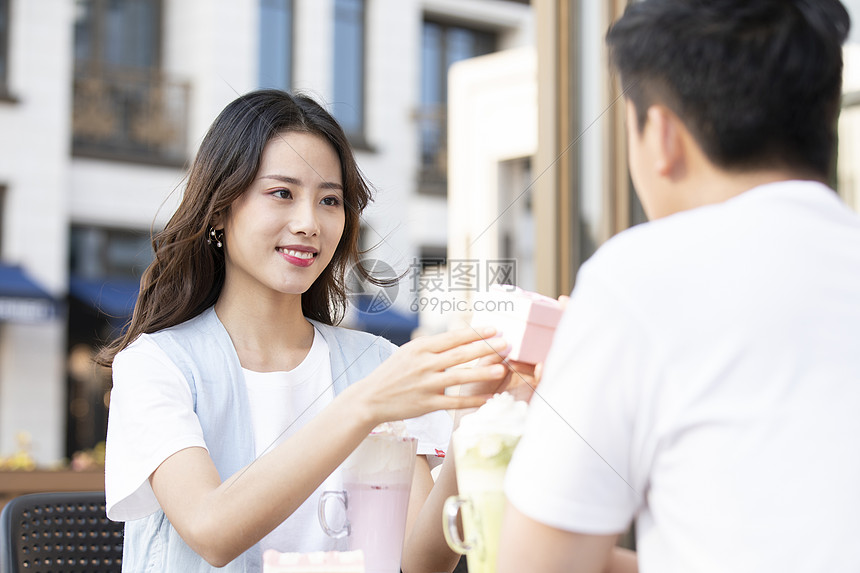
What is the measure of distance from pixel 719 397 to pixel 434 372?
0.23 m

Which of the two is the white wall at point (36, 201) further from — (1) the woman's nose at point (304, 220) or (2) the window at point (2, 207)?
(1) the woman's nose at point (304, 220)

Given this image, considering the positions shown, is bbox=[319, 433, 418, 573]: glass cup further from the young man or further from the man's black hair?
the man's black hair

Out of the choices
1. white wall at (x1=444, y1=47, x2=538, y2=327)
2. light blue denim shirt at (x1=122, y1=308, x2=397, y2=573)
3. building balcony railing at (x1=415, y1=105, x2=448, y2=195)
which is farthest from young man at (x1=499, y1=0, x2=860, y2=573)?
building balcony railing at (x1=415, y1=105, x2=448, y2=195)

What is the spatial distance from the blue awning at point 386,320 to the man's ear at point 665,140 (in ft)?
1.22

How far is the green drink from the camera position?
0.68 meters

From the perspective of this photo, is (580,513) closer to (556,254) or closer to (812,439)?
(812,439)

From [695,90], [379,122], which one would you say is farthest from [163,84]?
[695,90]

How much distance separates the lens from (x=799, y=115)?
57cm

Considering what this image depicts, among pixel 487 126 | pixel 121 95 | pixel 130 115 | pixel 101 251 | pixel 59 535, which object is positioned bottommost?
pixel 59 535

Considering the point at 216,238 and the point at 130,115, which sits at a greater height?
the point at 130,115

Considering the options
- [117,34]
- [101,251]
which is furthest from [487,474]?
[117,34]

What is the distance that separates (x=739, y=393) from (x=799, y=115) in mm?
183

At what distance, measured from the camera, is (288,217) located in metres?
1.08

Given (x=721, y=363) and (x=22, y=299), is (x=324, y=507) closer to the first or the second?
(x=721, y=363)
